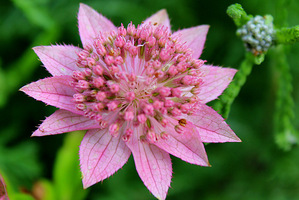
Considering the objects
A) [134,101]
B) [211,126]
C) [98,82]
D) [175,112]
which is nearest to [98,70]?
[98,82]

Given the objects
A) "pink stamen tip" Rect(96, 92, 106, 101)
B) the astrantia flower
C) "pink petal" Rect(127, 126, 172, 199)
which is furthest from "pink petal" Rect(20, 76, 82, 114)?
"pink petal" Rect(127, 126, 172, 199)

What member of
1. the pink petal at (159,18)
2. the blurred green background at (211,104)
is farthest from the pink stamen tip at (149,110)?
the blurred green background at (211,104)

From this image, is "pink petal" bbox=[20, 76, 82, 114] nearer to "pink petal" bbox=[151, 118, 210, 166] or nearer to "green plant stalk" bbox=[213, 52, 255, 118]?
"pink petal" bbox=[151, 118, 210, 166]

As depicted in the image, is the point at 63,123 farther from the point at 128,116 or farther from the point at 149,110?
the point at 149,110

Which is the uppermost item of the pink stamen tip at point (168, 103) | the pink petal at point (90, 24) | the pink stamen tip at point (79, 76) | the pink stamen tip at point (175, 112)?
the pink petal at point (90, 24)

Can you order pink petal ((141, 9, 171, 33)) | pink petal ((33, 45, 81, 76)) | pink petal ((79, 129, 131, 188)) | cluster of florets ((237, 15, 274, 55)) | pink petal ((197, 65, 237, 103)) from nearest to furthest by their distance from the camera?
pink petal ((79, 129, 131, 188)), pink petal ((33, 45, 81, 76)), pink petal ((197, 65, 237, 103)), cluster of florets ((237, 15, 274, 55)), pink petal ((141, 9, 171, 33))

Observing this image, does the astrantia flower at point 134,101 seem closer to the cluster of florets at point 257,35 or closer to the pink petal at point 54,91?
the pink petal at point 54,91
